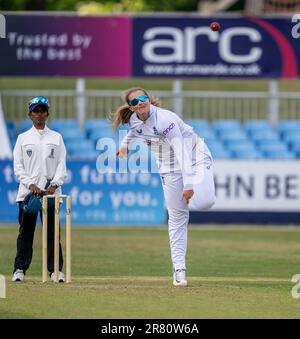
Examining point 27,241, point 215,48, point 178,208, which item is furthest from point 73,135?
point 178,208

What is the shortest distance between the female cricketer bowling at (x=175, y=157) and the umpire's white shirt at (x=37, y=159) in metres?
0.86

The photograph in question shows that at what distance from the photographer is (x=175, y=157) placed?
480 inches

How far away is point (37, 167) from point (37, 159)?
0.09 metres

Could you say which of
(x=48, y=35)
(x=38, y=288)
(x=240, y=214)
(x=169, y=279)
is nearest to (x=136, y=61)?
(x=48, y=35)

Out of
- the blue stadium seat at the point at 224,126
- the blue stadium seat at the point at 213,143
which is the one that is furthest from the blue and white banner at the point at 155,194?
the blue stadium seat at the point at 224,126

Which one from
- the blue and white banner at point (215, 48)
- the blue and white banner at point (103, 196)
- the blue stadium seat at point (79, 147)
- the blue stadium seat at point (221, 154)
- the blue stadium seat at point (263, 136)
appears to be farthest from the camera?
the blue stadium seat at point (263, 136)

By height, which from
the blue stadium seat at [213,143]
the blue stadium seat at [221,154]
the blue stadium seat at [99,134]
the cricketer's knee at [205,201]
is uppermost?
the cricketer's knee at [205,201]

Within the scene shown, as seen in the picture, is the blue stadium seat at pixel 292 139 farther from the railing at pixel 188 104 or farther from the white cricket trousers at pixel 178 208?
the white cricket trousers at pixel 178 208

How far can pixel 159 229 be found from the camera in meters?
22.3

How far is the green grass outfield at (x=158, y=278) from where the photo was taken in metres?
10.5

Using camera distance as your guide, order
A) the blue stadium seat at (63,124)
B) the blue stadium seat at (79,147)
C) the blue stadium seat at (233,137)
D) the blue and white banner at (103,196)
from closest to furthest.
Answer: the blue and white banner at (103,196) < the blue stadium seat at (79,147) < the blue stadium seat at (63,124) < the blue stadium seat at (233,137)

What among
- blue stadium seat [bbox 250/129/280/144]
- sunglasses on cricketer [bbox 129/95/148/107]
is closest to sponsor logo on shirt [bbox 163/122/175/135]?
sunglasses on cricketer [bbox 129/95/148/107]

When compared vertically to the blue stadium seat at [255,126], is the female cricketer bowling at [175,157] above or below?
above
